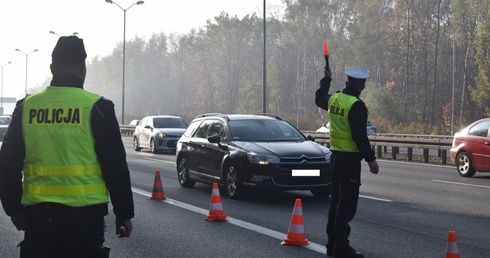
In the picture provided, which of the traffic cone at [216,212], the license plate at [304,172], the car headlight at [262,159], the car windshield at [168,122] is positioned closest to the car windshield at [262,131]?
the car headlight at [262,159]

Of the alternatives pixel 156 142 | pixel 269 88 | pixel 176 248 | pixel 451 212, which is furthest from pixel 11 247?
pixel 269 88

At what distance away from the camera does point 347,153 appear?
7.93 metres

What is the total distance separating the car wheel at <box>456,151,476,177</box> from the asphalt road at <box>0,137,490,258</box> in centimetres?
160

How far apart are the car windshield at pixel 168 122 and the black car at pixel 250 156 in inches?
596

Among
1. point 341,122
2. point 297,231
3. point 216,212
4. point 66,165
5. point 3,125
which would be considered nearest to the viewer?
point 66,165

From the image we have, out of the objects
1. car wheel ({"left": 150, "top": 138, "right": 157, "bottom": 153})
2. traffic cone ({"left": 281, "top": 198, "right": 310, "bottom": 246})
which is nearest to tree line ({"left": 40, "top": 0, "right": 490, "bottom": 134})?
car wheel ({"left": 150, "top": 138, "right": 157, "bottom": 153})

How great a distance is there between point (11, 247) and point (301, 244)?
3.17 meters

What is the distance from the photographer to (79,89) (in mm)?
4273

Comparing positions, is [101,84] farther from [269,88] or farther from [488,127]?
[488,127]

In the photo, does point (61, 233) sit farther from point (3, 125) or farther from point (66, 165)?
point (3, 125)

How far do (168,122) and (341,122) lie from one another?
2356 cm

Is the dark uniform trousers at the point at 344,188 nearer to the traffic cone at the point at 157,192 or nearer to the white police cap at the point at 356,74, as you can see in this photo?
the white police cap at the point at 356,74

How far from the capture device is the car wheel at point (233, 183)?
13.1 m

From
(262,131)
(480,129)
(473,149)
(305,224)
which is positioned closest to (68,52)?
(305,224)
